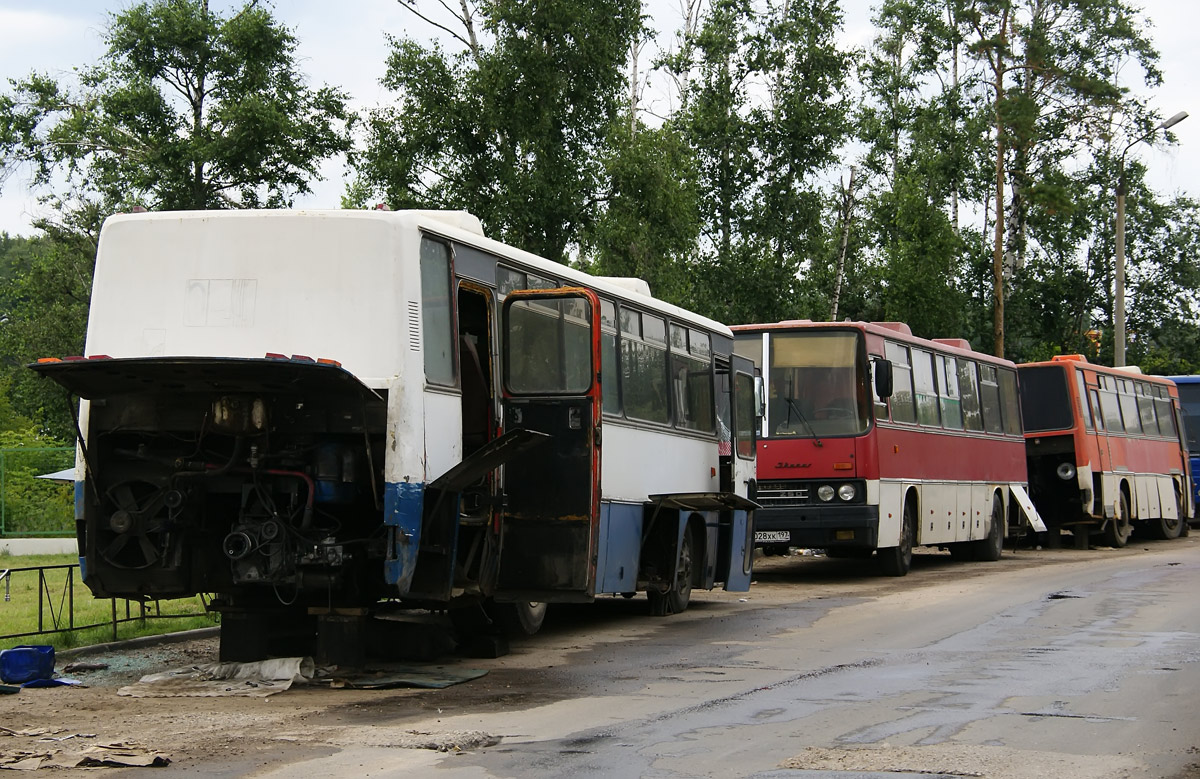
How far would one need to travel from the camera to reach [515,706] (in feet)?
31.8

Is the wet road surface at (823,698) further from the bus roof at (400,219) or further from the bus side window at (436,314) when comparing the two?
the bus roof at (400,219)

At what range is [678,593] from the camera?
16.3m

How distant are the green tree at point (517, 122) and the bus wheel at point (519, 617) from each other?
15.3m

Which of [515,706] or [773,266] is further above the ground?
[773,266]

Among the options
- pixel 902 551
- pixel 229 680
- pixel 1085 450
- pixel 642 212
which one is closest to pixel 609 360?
pixel 229 680

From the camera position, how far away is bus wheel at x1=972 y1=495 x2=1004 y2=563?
87.6ft

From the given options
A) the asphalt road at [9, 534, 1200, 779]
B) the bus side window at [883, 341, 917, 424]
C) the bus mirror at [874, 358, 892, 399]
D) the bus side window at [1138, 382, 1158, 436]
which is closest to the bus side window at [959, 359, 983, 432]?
the bus side window at [883, 341, 917, 424]

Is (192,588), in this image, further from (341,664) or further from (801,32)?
(801,32)

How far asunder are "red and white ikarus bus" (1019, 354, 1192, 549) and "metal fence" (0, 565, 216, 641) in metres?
18.7

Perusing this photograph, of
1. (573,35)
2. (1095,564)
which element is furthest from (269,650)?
(573,35)

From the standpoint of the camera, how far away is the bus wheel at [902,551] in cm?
2220

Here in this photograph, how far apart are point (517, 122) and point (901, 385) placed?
9905 mm

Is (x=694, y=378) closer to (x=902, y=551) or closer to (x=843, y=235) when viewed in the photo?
(x=902, y=551)

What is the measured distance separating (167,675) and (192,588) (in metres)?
0.80
